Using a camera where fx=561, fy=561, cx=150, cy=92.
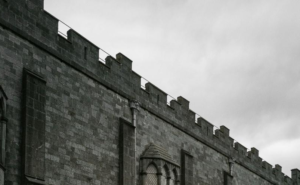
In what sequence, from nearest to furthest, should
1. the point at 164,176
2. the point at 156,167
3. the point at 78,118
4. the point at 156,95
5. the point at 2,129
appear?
1. the point at 2,129
2. the point at 78,118
3. the point at 156,167
4. the point at 164,176
5. the point at 156,95

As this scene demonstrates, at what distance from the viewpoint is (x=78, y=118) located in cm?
→ 2442

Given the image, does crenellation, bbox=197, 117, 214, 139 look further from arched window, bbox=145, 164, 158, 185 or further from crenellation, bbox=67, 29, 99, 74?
crenellation, bbox=67, 29, 99, 74

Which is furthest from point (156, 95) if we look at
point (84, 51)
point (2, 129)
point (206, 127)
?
point (2, 129)

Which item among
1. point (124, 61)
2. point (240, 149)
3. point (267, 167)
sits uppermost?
point (124, 61)

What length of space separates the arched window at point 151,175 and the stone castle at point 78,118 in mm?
51

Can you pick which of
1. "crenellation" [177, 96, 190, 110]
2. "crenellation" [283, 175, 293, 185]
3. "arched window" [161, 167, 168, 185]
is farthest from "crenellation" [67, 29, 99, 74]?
"crenellation" [283, 175, 293, 185]

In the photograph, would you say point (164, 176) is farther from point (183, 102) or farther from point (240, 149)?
point (240, 149)

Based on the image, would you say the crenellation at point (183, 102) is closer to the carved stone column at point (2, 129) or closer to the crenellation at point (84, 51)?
the crenellation at point (84, 51)

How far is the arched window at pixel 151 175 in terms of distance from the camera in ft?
92.3

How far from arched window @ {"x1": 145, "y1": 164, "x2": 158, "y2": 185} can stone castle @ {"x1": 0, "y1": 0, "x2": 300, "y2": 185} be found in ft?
0.17

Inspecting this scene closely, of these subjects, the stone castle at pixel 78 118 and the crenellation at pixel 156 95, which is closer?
the stone castle at pixel 78 118

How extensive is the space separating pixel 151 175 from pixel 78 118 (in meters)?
5.90

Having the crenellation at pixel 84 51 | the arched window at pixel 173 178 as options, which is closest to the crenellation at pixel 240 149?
the arched window at pixel 173 178

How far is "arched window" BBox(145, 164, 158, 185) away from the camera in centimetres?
2812
